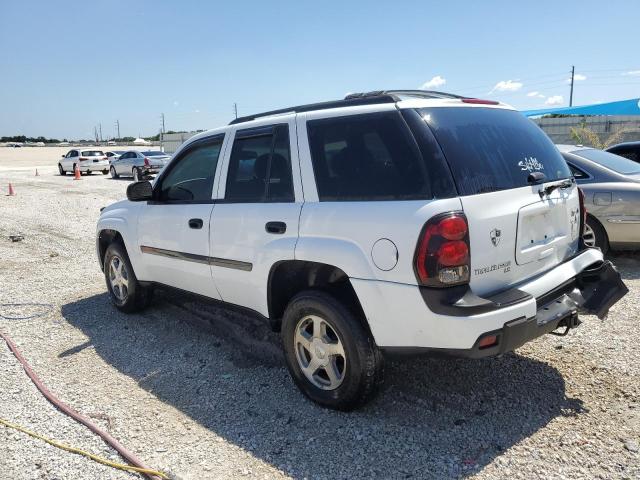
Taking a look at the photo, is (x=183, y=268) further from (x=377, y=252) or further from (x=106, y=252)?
(x=377, y=252)

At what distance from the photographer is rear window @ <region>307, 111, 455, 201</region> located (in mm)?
2914

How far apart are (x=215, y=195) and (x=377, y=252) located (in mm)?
1750

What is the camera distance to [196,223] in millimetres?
4281

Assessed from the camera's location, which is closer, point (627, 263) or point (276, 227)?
point (276, 227)

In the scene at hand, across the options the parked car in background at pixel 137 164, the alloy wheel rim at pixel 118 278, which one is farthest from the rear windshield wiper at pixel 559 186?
the parked car in background at pixel 137 164

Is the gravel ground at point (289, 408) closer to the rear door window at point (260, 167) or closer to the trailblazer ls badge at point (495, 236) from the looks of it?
the trailblazer ls badge at point (495, 236)

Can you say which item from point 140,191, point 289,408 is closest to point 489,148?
point 289,408

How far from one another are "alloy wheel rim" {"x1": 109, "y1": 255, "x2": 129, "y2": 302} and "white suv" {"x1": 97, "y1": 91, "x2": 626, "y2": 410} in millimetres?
1612

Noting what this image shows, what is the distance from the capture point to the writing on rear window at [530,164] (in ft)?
10.9

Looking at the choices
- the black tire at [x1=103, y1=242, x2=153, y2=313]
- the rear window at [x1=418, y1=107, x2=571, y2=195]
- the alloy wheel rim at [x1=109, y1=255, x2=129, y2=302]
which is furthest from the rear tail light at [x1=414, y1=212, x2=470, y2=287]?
the alloy wheel rim at [x1=109, y1=255, x2=129, y2=302]

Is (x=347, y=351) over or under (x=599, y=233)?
under

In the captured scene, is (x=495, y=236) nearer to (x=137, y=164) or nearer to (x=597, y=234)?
(x=597, y=234)

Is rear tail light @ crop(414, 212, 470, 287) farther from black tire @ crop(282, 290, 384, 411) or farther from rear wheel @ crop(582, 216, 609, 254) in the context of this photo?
rear wheel @ crop(582, 216, 609, 254)

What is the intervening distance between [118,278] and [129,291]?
0.30 metres
